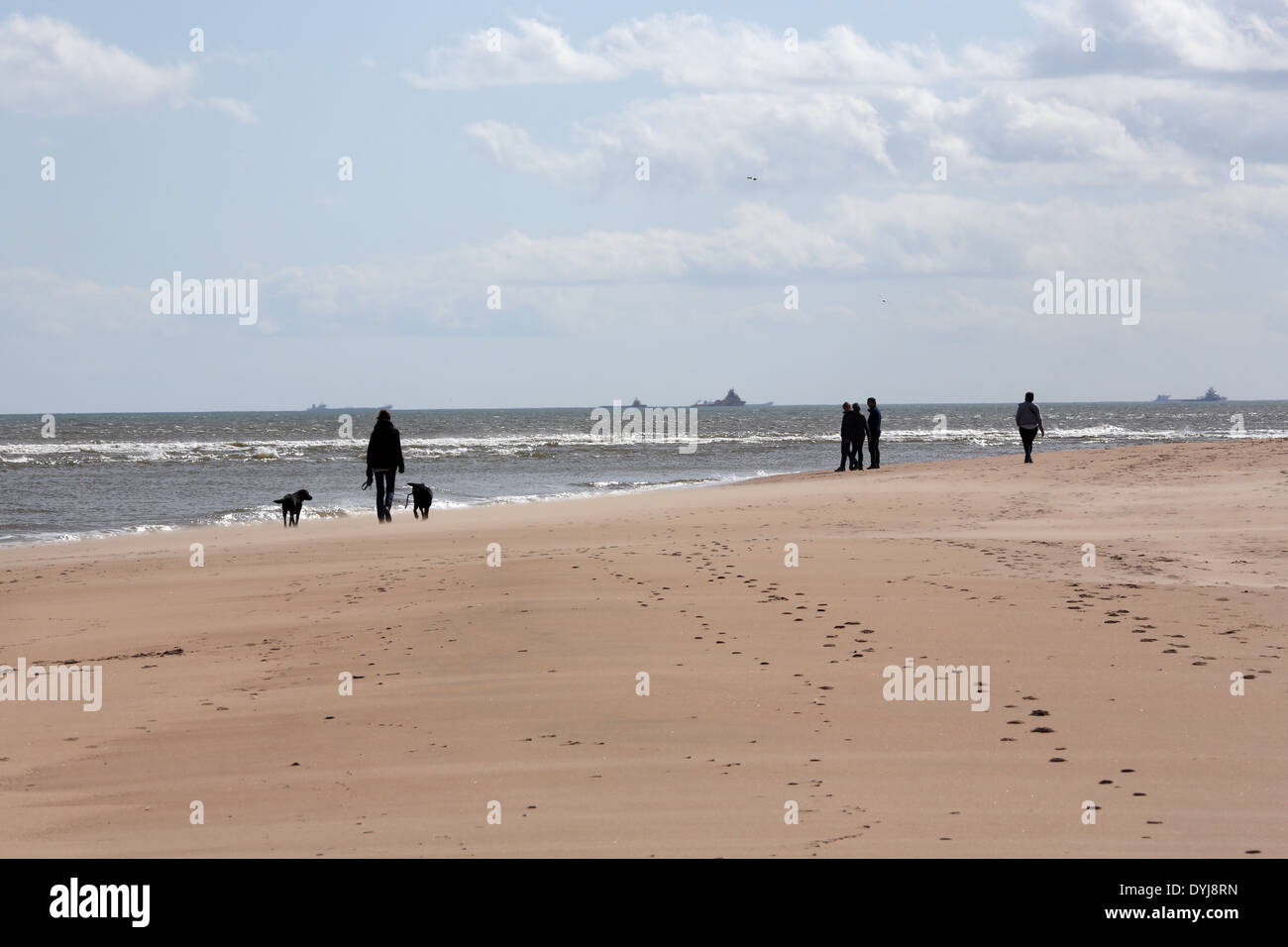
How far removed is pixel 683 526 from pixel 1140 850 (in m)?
11.9

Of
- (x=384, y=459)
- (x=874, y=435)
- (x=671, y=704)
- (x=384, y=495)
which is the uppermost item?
(x=874, y=435)

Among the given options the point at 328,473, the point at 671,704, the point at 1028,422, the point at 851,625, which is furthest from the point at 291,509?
the point at 328,473

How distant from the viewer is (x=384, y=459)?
18891 mm

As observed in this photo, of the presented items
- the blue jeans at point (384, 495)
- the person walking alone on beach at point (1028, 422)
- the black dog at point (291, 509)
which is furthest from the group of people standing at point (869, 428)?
the black dog at point (291, 509)

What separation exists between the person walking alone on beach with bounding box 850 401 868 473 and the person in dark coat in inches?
510

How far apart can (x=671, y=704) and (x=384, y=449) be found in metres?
12.7

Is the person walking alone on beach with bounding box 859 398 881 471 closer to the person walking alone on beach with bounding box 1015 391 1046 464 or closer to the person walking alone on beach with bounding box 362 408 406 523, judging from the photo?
the person walking alone on beach with bounding box 1015 391 1046 464

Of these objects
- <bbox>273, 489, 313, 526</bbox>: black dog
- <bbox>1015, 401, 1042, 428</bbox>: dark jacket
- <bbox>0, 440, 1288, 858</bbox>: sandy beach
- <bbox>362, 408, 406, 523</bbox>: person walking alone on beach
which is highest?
<bbox>1015, 401, 1042, 428</bbox>: dark jacket

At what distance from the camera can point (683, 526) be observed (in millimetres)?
16422

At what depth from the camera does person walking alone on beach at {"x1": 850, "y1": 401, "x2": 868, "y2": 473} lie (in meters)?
28.6

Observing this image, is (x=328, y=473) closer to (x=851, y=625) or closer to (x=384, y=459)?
(x=384, y=459)

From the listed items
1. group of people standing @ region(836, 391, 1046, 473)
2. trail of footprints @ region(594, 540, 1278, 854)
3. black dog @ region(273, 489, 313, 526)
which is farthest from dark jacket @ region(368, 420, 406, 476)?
group of people standing @ region(836, 391, 1046, 473)

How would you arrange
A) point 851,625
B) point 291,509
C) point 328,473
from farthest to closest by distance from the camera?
point 328,473, point 291,509, point 851,625

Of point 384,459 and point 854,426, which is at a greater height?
point 854,426
